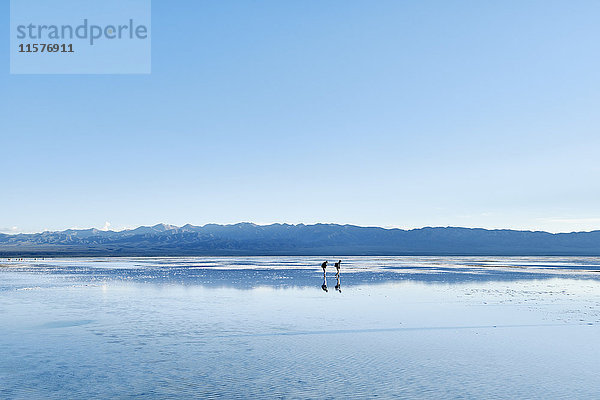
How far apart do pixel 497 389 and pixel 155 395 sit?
6807 millimetres

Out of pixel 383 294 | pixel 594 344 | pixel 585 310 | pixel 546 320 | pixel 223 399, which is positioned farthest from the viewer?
pixel 383 294

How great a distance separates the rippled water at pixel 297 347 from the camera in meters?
10.6

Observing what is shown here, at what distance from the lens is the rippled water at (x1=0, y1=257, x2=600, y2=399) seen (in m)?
10.6

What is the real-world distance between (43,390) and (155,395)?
2297 millimetres

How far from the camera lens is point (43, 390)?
1020cm

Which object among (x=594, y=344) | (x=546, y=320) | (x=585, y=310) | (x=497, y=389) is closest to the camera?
(x=497, y=389)

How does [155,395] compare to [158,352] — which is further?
[158,352]

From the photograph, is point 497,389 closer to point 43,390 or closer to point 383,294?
point 43,390

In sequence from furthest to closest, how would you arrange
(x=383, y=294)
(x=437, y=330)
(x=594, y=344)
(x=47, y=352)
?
(x=383, y=294)
(x=437, y=330)
(x=594, y=344)
(x=47, y=352)

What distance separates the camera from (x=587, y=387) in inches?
419

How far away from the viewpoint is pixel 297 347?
1451 cm

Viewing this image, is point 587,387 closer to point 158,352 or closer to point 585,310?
point 158,352

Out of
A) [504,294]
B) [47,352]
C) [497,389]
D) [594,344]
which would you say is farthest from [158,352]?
[504,294]

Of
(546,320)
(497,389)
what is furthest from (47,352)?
(546,320)
